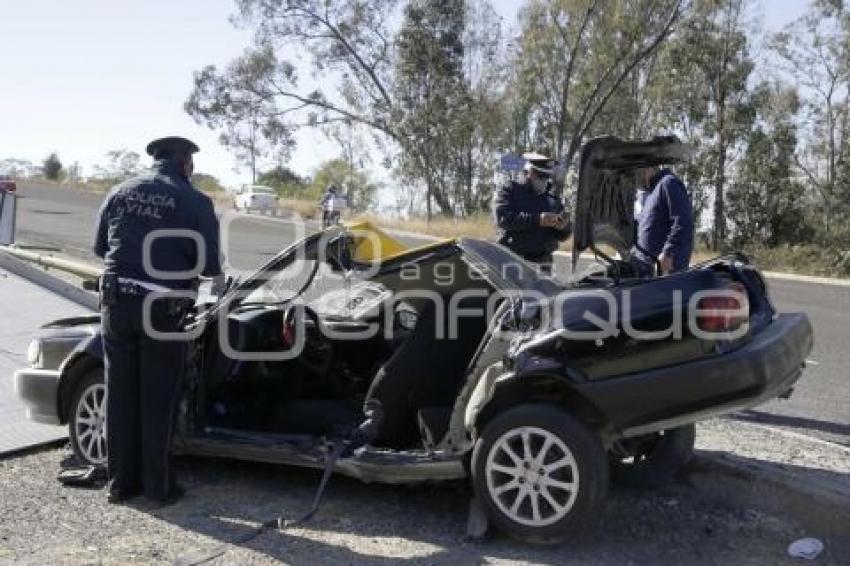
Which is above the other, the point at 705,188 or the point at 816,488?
the point at 705,188

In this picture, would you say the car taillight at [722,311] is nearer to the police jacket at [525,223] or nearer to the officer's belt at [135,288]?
the police jacket at [525,223]

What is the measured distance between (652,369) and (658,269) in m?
2.33

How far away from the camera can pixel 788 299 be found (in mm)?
15703

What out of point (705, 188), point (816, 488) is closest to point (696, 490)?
point (816, 488)

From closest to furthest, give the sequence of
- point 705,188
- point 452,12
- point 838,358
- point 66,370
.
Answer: point 66,370 → point 838,358 → point 705,188 → point 452,12

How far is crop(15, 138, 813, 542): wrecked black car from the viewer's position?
13.4ft

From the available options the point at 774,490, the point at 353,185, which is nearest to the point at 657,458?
the point at 774,490

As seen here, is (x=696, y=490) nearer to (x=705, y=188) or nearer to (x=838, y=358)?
(x=838, y=358)

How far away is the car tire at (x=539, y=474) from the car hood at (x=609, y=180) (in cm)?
122

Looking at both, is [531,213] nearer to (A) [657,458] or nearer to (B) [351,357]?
(B) [351,357]

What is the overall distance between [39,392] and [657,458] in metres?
3.47

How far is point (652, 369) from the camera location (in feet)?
13.3

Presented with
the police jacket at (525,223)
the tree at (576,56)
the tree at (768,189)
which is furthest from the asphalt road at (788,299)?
the tree at (576,56)

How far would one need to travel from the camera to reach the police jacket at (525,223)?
6594 millimetres
